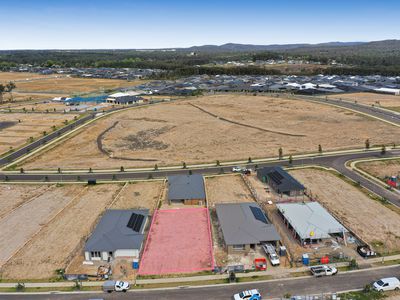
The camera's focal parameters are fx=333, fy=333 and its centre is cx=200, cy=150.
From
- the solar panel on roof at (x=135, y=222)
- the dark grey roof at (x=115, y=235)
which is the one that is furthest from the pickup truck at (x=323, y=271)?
the solar panel on roof at (x=135, y=222)

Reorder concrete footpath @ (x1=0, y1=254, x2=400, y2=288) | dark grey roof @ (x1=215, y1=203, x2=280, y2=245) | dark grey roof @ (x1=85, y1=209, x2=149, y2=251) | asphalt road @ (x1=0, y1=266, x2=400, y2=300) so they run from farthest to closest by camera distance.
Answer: dark grey roof @ (x1=215, y1=203, x2=280, y2=245) → dark grey roof @ (x1=85, y1=209, x2=149, y2=251) → concrete footpath @ (x1=0, y1=254, x2=400, y2=288) → asphalt road @ (x1=0, y1=266, x2=400, y2=300)

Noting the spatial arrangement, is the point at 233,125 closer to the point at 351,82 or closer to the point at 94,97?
the point at 94,97

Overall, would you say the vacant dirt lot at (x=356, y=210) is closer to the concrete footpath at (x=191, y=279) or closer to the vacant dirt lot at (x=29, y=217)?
the concrete footpath at (x=191, y=279)

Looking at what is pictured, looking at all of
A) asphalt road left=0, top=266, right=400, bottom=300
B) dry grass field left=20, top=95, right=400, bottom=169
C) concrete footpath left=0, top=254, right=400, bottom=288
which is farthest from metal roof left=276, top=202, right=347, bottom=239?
dry grass field left=20, top=95, right=400, bottom=169

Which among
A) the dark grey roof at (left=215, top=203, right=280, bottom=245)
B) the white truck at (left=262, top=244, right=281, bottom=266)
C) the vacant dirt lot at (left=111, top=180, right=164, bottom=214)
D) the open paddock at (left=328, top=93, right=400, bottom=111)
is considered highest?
the open paddock at (left=328, top=93, right=400, bottom=111)

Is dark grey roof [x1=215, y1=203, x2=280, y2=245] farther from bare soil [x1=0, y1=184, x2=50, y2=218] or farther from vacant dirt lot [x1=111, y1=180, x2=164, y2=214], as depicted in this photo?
bare soil [x1=0, y1=184, x2=50, y2=218]
